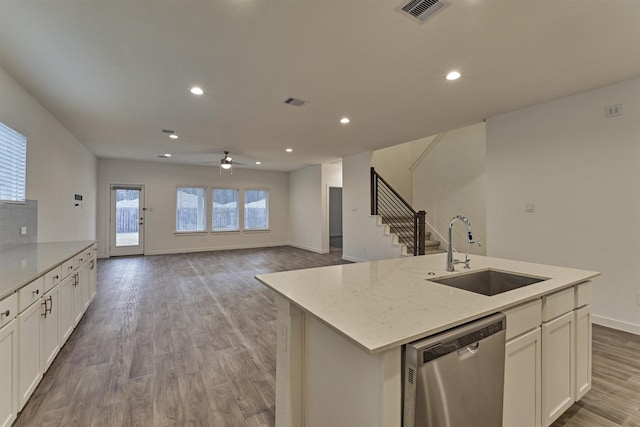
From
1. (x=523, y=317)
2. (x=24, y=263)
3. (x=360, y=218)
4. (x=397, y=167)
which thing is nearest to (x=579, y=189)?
(x=523, y=317)

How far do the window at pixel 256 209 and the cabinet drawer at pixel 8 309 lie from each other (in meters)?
7.94

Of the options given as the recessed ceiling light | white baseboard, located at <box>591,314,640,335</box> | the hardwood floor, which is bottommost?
the hardwood floor

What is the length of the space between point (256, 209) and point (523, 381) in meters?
9.00

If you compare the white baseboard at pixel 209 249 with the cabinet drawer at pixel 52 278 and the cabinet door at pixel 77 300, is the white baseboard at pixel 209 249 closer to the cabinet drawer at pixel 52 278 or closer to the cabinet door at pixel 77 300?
the cabinet door at pixel 77 300

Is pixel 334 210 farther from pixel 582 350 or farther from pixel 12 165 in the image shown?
pixel 582 350

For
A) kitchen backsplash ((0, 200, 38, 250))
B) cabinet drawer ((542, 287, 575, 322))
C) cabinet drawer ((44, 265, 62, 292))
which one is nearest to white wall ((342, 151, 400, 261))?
cabinet drawer ((542, 287, 575, 322))

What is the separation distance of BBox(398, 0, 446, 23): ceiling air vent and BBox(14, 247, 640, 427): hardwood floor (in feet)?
8.97

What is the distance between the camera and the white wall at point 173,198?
772 centimetres

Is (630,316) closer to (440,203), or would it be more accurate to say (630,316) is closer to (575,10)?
(575,10)

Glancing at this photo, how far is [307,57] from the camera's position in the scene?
8.24 feet

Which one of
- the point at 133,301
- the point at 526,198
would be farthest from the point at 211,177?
the point at 526,198

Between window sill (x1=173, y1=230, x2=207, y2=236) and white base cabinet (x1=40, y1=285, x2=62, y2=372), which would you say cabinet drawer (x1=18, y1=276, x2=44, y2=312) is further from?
window sill (x1=173, y1=230, x2=207, y2=236)

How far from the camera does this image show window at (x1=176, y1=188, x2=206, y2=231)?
28.4 feet

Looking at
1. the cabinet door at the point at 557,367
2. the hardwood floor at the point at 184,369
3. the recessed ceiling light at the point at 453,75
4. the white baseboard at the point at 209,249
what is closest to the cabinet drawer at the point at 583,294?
the cabinet door at the point at 557,367
